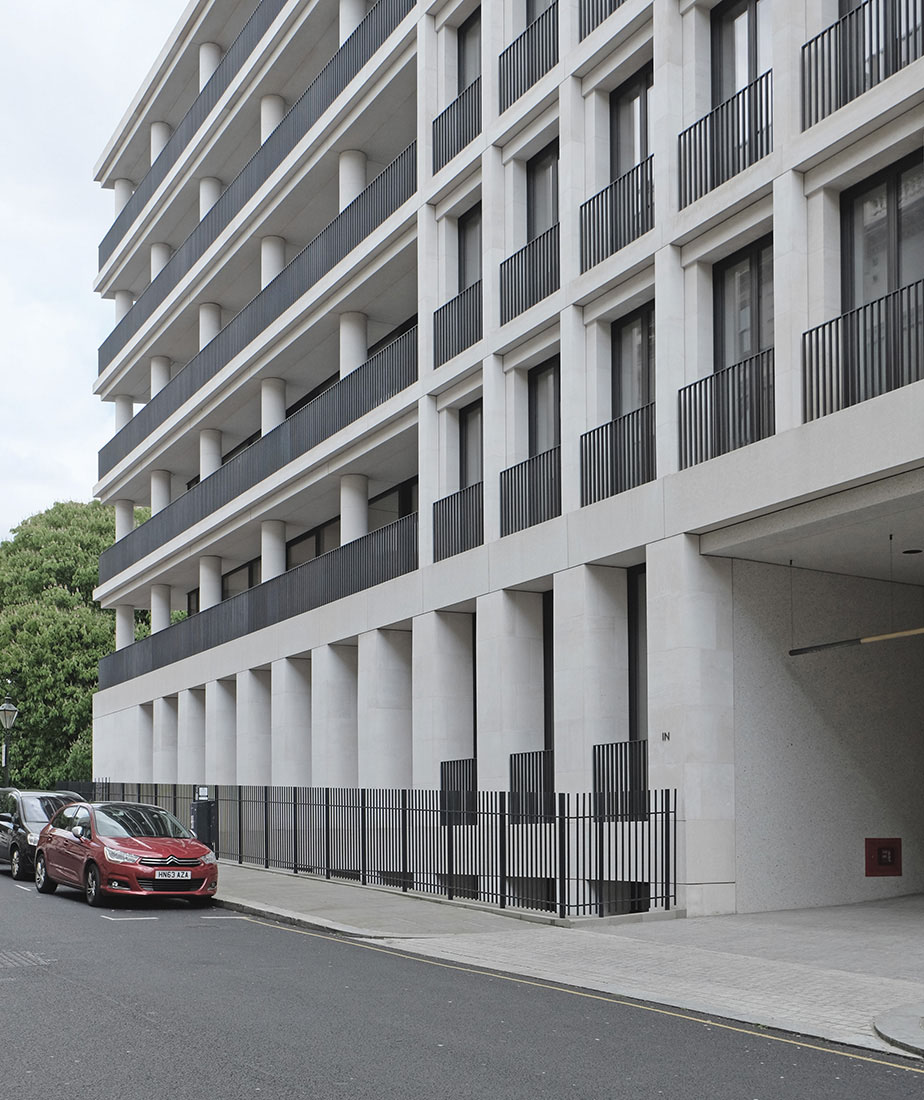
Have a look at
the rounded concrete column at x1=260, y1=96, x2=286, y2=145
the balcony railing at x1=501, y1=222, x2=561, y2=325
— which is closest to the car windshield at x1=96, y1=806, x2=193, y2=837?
the balcony railing at x1=501, y1=222, x2=561, y2=325

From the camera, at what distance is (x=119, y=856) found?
19812 millimetres

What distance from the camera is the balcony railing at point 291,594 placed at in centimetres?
2756

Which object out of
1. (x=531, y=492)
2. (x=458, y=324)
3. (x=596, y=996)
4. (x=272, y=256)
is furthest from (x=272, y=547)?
(x=596, y=996)

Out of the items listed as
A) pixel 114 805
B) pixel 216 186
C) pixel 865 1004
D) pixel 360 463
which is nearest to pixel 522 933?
pixel 865 1004

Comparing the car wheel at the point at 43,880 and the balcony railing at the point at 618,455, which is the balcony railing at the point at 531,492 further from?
→ the car wheel at the point at 43,880

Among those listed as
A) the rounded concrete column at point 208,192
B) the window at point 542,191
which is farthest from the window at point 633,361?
the rounded concrete column at point 208,192

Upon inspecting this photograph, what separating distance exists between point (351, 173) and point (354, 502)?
7.14 m

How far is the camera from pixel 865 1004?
10906mm

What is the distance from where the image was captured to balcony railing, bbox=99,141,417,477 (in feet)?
92.5

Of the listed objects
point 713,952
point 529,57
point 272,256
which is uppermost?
point 272,256

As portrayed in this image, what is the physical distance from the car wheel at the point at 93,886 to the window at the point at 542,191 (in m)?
11.7

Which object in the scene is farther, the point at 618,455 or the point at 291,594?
the point at 291,594

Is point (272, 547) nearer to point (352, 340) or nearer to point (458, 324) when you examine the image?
point (352, 340)

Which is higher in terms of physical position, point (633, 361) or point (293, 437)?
point (293, 437)
